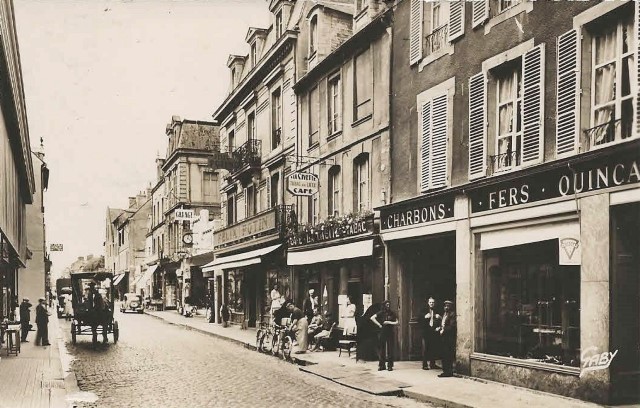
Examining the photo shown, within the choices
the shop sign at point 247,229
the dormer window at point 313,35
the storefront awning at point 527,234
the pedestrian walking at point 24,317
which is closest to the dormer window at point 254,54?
the dormer window at point 313,35

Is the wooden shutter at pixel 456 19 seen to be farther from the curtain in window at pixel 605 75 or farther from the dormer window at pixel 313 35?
the dormer window at pixel 313 35

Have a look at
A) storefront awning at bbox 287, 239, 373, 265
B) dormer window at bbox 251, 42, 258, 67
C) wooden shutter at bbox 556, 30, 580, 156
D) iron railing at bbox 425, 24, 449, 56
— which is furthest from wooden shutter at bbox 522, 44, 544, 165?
dormer window at bbox 251, 42, 258, 67

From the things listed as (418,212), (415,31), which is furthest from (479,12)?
(418,212)

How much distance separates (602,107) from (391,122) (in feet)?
23.7

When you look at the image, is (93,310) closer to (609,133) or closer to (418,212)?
(418,212)

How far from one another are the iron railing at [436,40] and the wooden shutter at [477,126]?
1.60m

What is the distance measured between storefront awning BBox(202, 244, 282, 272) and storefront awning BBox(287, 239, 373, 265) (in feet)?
5.96

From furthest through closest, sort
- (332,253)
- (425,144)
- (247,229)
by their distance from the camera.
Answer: (247,229) → (332,253) → (425,144)

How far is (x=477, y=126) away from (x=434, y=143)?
1661mm

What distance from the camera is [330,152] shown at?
70.3ft

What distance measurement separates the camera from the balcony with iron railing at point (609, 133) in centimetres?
1029

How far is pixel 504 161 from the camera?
43.0 feet

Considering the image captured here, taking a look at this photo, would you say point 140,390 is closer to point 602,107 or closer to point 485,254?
point 485,254

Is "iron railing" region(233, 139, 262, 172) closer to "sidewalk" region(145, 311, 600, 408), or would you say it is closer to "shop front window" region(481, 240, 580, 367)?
"sidewalk" region(145, 311, 600, 408)
